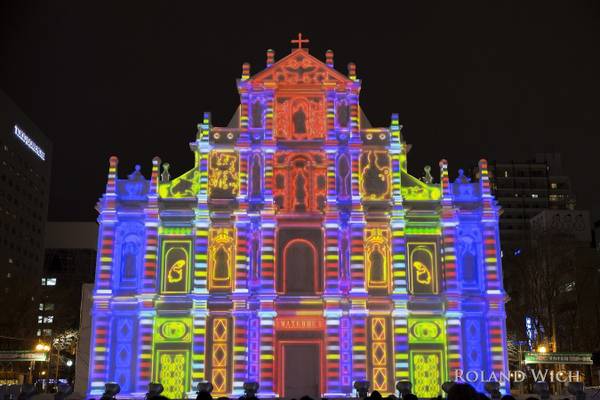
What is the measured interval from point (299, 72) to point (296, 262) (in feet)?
35.9

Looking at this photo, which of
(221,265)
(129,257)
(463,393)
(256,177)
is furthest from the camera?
(256,177)

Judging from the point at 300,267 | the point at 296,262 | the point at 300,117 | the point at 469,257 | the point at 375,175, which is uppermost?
the point at 300,117

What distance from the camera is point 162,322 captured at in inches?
1684

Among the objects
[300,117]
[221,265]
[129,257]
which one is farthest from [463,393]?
[300,117]

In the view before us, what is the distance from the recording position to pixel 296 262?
4366cm

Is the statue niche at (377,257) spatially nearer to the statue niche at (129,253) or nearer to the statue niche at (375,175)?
the statue niche at (375,175)

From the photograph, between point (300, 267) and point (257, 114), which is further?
point (257, 114)

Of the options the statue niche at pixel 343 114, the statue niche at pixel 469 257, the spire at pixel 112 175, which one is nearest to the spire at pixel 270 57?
the statue niche at pixel 343 114

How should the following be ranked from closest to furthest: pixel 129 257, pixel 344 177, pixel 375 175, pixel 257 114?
1. pixel 129 257
2. pixel 344 177
3. pixel 375 175
4. pixel 257 114

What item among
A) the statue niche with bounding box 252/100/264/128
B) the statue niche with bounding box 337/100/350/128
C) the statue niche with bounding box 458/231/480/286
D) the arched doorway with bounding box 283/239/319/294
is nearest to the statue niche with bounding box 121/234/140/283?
the arched doorway with bounding box 283/239/319/294

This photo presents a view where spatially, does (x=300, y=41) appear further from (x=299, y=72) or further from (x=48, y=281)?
(x=48, y=281)

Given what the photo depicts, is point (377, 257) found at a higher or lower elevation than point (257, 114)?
lower

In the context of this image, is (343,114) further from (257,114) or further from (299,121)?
(257,114)

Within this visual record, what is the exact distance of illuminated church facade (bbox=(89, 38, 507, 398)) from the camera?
1660 inches
